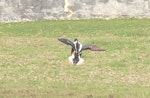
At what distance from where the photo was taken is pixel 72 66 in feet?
40.6

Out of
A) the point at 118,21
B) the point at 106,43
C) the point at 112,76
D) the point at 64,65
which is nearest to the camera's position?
the point at 112,76

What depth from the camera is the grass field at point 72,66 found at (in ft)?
32.8

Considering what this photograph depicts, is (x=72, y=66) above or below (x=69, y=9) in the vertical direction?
above

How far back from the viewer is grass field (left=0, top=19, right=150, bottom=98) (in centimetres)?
1001

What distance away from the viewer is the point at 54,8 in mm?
21344

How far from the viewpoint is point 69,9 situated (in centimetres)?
2141

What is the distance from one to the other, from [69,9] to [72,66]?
364 inches

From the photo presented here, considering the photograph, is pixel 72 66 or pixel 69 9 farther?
pixel 69 9

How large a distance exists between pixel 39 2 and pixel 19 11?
0.86 meters

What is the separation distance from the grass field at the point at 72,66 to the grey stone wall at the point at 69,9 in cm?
55

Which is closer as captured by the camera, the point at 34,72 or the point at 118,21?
the point at 34,72

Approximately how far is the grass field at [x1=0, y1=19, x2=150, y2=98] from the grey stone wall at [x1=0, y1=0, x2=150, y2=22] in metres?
0.55

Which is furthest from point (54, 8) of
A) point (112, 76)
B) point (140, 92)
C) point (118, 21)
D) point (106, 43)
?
point (140, 92)

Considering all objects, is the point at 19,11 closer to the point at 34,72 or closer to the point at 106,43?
the point at 106,43
